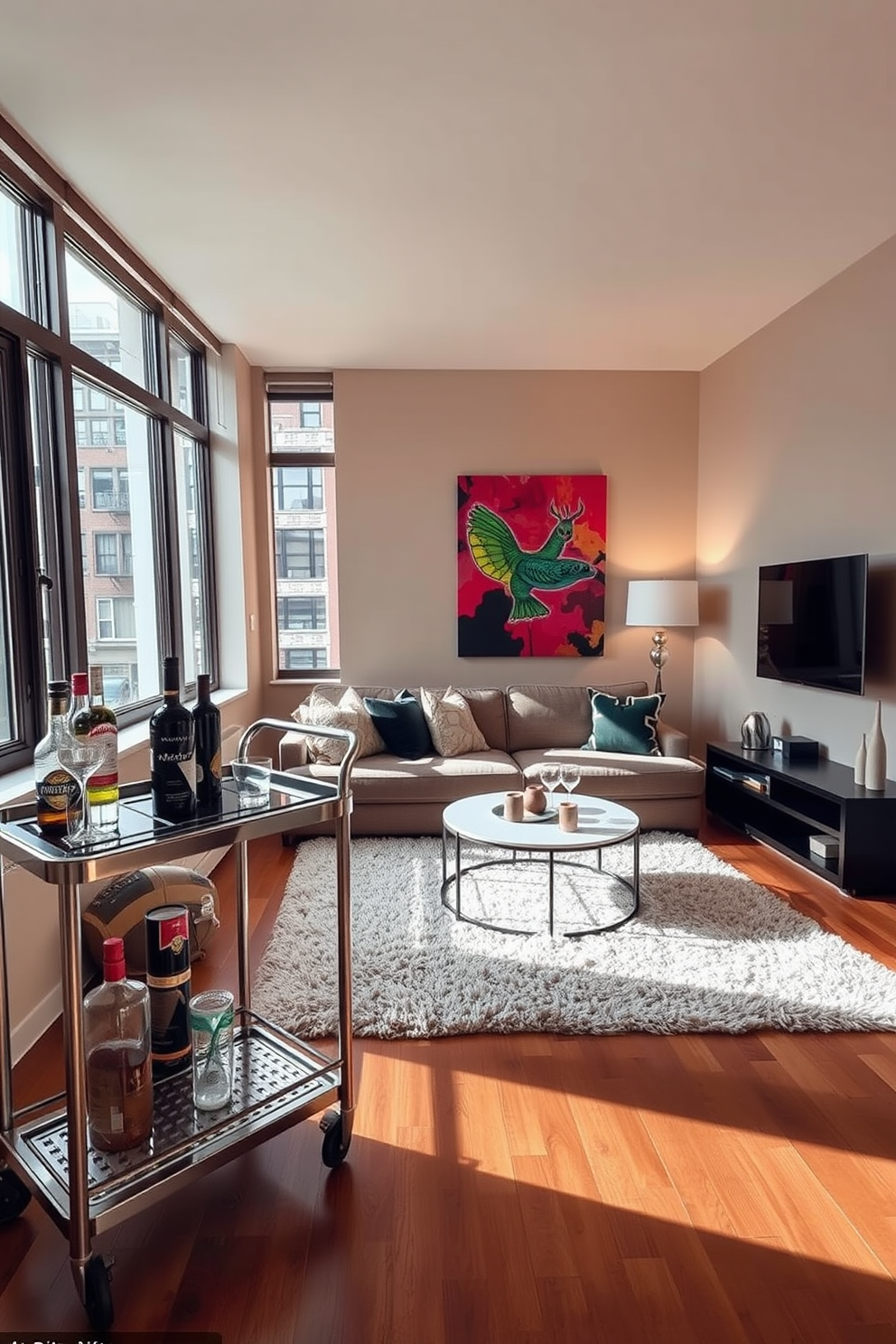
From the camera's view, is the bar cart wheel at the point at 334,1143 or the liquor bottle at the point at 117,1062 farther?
the bar cart wheel at the point at 334,1143

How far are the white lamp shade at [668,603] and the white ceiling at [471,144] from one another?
61.6 inches

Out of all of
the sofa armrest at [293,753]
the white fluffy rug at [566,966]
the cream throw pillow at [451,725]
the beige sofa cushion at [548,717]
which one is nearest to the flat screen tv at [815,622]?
the beige sofa cushion at [548,717]

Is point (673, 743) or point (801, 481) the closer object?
point (801, 481)

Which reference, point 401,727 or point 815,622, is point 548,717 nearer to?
point 401,727

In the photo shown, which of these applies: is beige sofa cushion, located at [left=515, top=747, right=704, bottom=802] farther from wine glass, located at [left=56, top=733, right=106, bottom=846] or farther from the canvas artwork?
wine glass, located at [left=56, top=733, right=106, bottom=846]

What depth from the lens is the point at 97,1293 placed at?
54.8 inches

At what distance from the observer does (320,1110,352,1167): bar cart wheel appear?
1.80 m

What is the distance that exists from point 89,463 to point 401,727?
2081 mm

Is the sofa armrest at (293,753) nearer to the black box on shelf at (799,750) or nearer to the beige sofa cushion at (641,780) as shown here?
the beige sofa cushion at (641,780)

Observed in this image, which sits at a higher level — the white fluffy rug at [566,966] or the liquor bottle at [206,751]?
the liquor bottle at [206,751]

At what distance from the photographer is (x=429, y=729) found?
181 inches

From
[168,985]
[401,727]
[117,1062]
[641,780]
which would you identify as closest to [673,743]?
[641,780]

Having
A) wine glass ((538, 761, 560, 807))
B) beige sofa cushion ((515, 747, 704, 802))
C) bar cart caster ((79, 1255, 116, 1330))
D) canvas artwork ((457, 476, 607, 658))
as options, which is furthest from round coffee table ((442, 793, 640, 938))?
canvas artwork ((457, 476, 607, 658))

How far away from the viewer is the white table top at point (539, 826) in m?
2.94
